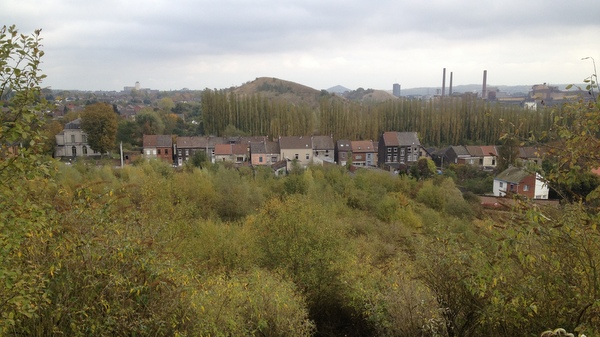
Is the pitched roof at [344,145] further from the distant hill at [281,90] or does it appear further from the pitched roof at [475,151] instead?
the distant hill at [281,90]

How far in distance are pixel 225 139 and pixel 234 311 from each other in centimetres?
4074

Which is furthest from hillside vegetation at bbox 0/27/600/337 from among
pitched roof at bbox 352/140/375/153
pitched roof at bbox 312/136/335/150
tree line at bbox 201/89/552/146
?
tree line at bbox 201/89/552/146

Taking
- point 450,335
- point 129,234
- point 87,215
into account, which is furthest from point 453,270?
point 87,215

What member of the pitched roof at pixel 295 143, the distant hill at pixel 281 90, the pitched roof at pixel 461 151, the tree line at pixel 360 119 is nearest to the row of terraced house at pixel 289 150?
the pitched roof at pixel 295 143

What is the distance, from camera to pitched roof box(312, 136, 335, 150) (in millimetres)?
44438

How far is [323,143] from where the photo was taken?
1777 inches

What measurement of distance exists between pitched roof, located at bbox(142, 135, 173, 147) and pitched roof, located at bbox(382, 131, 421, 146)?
23177 mm

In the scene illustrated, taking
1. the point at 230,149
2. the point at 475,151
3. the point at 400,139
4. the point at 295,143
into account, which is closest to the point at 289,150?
the point at 295,143

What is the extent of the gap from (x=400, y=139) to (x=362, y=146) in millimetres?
4261

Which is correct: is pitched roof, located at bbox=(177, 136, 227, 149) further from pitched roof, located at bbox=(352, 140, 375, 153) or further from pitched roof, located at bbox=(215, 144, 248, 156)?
pitched roof, located at bbox=(352, 140, 375, 153)

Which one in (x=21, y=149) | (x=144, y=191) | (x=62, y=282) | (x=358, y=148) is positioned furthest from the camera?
(x=358, y=148)

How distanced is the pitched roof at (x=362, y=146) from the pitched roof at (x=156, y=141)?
1981 cm

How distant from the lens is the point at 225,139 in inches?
1810

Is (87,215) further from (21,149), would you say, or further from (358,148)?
(358,148)
